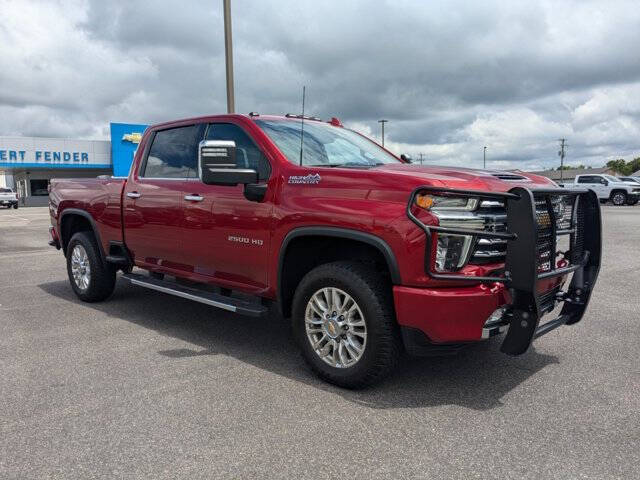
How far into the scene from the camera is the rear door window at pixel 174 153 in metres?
5.13

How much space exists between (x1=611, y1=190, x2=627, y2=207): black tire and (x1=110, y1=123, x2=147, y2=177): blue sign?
34.5m

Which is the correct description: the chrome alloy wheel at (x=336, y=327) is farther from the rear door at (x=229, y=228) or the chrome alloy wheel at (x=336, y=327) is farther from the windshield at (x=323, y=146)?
the windshield at (x=323, y=146)

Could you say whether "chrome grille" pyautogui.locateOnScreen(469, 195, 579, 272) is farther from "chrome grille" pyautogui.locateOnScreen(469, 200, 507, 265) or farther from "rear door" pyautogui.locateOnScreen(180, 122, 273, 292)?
"rear door" pyautogui.locateOnScreen(180, 122, 273, 292)

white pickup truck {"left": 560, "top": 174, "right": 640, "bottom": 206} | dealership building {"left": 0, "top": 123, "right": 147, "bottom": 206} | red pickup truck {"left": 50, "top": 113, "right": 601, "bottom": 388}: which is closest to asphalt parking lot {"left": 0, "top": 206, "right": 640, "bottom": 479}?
red pickup truck {"left": 50, "top": 113, "right": 601, "bottom": 388}

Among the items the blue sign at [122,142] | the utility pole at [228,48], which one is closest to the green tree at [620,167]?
the blue sign at [122,142]

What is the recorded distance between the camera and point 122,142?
45688 mm

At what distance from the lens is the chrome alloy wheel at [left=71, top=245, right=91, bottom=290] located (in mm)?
6379

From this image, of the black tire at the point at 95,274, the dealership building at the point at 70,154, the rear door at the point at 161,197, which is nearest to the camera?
the rear door at the point at 161,197

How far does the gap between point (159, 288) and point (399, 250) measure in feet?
9.07

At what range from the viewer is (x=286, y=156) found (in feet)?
14.0

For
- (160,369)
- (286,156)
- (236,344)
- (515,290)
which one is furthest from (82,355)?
(515,290)

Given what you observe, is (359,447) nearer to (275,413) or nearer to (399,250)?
(275,413)

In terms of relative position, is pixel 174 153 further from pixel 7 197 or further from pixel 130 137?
pixel 130 137

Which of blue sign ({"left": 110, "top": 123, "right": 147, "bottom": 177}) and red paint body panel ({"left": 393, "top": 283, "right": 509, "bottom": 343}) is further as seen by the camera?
blue sign ({"left": 110, "top": 123, "right": 147, "bottom": 177})
